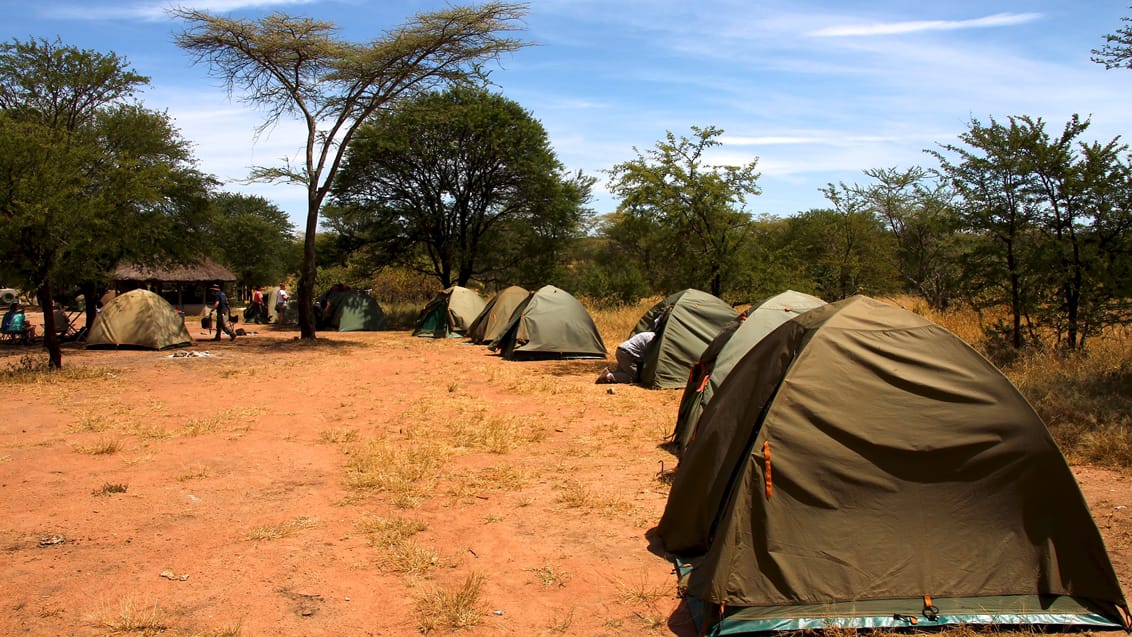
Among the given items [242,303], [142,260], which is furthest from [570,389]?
[242,303]

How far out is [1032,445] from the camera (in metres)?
4.20

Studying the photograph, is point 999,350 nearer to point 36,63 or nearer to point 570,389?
point 570,389

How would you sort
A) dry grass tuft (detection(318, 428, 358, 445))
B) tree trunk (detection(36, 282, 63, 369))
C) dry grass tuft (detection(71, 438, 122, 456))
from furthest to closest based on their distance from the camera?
tree trunk (detection(36, 282, 63, 369)), dry grass tuft (detection(318, 428, 358, 445)), dry grass tuft (detection(71, 438, 122, 456))

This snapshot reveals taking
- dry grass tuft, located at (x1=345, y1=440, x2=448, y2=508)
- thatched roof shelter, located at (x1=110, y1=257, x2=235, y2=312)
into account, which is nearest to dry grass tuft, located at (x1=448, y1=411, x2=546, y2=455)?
dry grass tuft, located at (x1=345, y1=440, x2=448, y2=508)

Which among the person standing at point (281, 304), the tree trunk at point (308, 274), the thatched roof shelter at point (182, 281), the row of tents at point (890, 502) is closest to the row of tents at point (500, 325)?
the tree trunk at point (308, 274)

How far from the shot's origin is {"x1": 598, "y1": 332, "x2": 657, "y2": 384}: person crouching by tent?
12.4 meters

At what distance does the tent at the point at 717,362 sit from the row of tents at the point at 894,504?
2.49 meters

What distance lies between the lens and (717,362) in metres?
7.78

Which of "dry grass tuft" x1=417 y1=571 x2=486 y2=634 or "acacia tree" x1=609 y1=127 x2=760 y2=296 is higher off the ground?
"acacia tree" x1=609 y1=127 x2=760 y2=296

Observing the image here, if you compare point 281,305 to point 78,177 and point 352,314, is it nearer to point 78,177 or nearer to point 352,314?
point 352,314

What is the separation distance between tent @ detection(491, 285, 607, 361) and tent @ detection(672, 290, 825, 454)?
7.72 metres

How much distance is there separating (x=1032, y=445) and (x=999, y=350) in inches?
310

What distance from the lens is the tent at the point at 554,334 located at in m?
16.4

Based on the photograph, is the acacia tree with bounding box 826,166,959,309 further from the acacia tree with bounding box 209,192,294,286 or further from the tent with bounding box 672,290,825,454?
the acacia tree with bounding box 209,192,294,286
